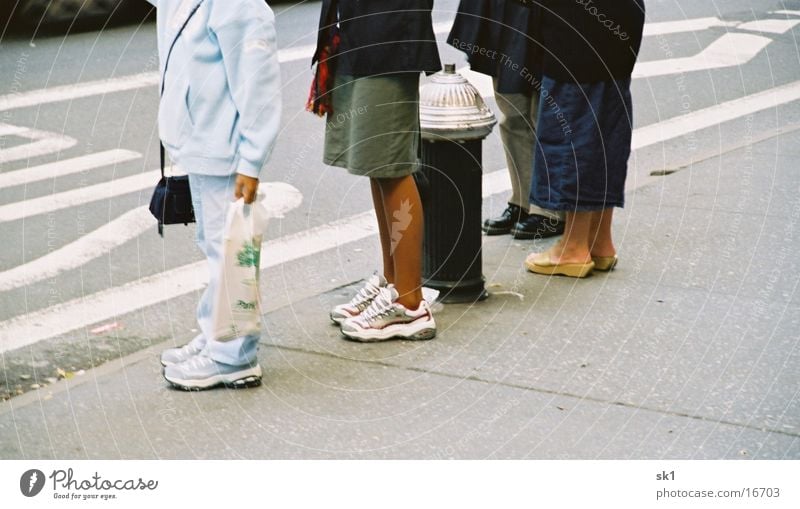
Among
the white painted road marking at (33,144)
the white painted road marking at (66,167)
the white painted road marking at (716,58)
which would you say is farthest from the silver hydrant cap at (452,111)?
the white painted road marking at (716,58)

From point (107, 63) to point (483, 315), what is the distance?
20.7 ft

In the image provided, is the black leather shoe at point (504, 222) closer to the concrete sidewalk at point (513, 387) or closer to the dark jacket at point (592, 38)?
the concrete sidewalk at point (513, 387)

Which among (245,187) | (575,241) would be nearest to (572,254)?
(575,241)

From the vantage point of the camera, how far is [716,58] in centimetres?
1162

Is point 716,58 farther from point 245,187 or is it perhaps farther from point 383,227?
point 245,187

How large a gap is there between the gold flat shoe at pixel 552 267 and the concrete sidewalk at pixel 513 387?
0.06 meters

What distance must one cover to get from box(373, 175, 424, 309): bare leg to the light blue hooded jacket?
77cm

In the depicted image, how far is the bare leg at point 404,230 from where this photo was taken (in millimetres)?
4844

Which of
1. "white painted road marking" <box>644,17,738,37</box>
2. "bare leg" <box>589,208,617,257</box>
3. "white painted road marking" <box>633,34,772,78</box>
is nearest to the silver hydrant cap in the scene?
"bare leg" <box>589,208,617,257</box>

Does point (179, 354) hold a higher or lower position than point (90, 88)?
higher

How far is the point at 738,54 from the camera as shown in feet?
38.6

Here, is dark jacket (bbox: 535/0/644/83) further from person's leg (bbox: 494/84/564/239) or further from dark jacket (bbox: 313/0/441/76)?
dark jacket (bbox: 313/0/441/76)

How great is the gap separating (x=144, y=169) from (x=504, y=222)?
2.52m

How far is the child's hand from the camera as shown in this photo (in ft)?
13.7
